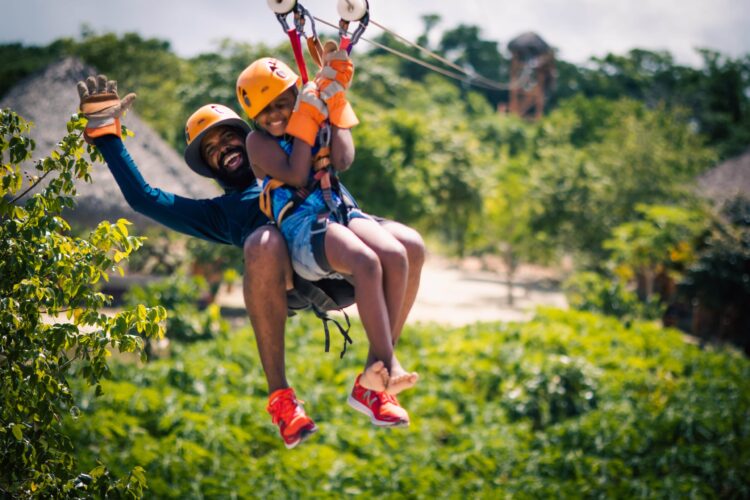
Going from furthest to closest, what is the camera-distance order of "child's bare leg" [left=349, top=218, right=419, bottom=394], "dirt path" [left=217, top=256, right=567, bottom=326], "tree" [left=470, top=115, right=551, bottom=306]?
"tree" [left=470, top=115, right=551, bottom=306], "dirt path" [left=217, top=256, right=567, bottom=326], "child's bare leg" [left=349, top=218, right=419, bottom=394]

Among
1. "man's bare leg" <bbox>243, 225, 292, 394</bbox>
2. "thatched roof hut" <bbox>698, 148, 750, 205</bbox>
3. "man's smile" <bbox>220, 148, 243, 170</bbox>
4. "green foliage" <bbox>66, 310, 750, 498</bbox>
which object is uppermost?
"thatched roof hut" <bbox>698, 148, 750, 205</bbox>

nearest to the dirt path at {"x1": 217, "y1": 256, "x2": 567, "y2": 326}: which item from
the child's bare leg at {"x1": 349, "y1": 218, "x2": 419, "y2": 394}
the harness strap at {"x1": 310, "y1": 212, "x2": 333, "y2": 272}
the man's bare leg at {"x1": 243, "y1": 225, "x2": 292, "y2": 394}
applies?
the man's bare leg at {"x1": 243, "y1": 225, "x2": 292, "y2": 394}

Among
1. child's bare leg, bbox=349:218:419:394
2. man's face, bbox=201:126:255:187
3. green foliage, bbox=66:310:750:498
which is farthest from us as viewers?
green foliage, bbox=66:310:750:498

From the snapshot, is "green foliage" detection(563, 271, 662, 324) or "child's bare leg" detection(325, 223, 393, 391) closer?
"child's bare leg" detection(325, 223, 393, 391)

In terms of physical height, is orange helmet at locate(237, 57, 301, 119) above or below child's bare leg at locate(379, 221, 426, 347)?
above

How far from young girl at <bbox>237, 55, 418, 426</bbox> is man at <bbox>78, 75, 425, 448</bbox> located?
103 mm

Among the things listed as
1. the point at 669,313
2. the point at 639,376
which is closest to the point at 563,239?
the point at 669,313

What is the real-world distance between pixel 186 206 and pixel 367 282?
978 millimetres

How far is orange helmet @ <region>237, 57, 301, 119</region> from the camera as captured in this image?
3.31 m

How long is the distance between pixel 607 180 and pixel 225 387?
1666 cm

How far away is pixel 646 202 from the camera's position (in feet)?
80.3

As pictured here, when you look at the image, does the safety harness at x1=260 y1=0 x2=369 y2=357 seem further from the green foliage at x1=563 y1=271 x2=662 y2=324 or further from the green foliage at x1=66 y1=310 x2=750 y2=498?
the green foliage at x1=563 y1=271 x2=662 y2=324

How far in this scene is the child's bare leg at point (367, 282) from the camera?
3.16 metres

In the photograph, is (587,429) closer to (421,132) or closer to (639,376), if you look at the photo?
(639,376)
